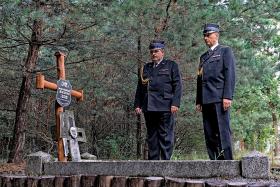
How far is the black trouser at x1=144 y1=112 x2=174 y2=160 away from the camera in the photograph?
5367 mm

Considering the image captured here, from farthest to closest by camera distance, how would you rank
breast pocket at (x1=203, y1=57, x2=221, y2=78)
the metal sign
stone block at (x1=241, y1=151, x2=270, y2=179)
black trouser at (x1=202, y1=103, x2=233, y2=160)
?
the metal sign, breast pocket at (x1=203, y1=57, x2=221, y2=78), black trouser at (x1=202, y1=103, x2=233, y2=160), stone block at (x1=241, y1=151, x2=270, y2=179)

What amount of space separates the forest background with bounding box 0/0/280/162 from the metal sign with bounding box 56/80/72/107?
3.77 ft

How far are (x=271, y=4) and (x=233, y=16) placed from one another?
2.67 ft

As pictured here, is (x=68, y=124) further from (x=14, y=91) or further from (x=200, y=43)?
(x=14, y=91)

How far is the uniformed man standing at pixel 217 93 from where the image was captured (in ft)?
15.3

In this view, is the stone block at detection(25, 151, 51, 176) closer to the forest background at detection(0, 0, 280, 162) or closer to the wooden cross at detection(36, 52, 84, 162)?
the wooden cross at detection(36, 52, 84, 162)

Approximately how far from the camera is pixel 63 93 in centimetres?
616

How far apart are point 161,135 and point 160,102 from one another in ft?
1.31

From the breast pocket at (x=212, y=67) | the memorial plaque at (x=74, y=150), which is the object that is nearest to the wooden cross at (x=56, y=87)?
the memorial plaque at (x=74, y=150)

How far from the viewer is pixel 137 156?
34.9 feet

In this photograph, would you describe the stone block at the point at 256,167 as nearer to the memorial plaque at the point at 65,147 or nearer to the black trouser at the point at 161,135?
the black trouser at the point at 161,135

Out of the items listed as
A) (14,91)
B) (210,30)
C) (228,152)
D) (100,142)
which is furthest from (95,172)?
(100,142)

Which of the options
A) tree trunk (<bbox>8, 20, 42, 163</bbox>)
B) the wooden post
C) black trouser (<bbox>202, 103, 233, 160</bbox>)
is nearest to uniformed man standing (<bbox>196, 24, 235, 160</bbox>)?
black trouser (<bbox>202, 103, 233, 160</bbox>)

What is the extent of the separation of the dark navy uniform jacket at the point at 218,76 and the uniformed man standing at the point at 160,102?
576 mm
